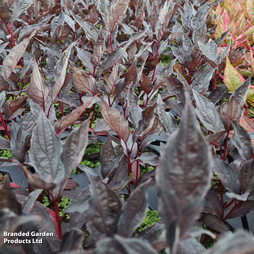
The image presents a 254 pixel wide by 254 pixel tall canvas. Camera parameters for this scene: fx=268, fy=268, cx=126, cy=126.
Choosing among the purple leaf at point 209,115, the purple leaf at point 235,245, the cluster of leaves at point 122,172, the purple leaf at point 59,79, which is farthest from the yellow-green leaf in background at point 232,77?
the purple leaf at point 235,245

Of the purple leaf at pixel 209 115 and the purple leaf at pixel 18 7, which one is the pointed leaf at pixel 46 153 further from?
the purple leaf at pixel 18 7

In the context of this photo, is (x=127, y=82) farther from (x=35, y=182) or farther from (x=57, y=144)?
(x=35, y=182)

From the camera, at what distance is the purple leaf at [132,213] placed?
0.51 metres

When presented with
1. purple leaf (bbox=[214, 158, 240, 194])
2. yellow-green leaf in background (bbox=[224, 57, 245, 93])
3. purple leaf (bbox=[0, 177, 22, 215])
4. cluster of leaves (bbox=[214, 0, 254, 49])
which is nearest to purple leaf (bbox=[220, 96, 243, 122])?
purple leaf (bbox=[214, 158, 240, 194])

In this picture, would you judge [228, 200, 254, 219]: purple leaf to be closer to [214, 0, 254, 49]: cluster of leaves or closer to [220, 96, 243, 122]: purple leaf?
[220, 96, 243, 122]: purple leaf

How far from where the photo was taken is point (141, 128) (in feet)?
2.88

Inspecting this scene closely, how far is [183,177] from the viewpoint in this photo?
1.34ft

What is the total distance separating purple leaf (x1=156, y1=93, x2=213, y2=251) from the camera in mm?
392

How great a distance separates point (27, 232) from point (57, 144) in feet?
0.69

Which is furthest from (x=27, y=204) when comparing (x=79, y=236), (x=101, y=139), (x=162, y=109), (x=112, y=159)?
(x=101, y=139)

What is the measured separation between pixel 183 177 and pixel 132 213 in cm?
16

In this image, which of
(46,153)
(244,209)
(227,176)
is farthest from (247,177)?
(46,153)

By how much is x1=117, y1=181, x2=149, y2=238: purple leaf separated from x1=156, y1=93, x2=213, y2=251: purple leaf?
0.32 feet

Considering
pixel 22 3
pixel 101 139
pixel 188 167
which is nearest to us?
pixel 188 167
